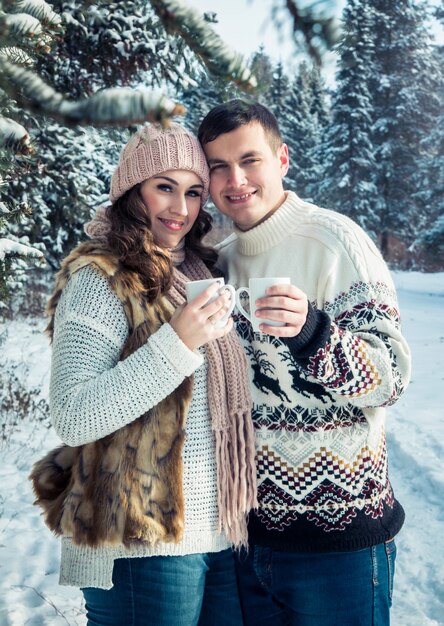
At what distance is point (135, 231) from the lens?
87.9 inches

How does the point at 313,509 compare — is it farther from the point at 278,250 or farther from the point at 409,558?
the point at 409,558

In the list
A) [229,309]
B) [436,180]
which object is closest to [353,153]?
[436,180]

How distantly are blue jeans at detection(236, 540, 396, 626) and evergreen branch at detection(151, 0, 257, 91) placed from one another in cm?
183

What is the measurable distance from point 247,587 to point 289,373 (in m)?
0.85

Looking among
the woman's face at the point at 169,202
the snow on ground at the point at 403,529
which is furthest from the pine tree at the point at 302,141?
the woman's face at the point at 169,202

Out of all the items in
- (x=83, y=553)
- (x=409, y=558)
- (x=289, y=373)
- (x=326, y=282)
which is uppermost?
(x=326, y=282)

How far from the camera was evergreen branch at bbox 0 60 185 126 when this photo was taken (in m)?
0.70

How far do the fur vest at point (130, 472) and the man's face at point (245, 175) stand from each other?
59 centimetres

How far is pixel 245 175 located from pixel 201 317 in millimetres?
787

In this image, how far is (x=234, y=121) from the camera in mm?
2363

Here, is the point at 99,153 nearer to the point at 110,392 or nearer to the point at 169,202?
the point at 169,202

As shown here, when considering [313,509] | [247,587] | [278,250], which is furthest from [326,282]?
[247,587]

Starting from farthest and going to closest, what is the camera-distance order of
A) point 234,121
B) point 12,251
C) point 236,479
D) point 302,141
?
point 302,141 → point 12,251 → point 234,121 → point 236,479

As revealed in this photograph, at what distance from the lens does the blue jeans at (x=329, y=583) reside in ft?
6.89
